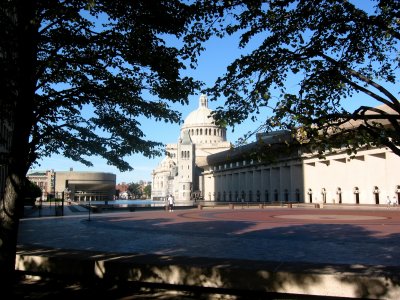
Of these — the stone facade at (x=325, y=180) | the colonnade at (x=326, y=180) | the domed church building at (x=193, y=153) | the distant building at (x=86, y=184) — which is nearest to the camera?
the stone facade at (x=325, y=180)

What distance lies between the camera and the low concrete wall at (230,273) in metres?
7.10

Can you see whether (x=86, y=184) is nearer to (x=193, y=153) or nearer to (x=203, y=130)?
(x=193, y=153)

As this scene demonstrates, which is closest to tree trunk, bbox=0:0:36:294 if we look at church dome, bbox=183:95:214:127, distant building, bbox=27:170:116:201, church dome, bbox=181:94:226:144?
distant building, bbox=27:170:116:201

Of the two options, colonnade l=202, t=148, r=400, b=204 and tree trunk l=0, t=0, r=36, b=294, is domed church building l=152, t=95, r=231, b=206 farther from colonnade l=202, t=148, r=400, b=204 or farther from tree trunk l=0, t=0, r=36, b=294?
tree trunk l=0, t=0, r=36, b=294

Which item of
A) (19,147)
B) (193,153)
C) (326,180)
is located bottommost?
(19,147)

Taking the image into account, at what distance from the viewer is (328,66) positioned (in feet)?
27.0

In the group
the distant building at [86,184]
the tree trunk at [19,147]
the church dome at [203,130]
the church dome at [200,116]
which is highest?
the church dome at [200,116]

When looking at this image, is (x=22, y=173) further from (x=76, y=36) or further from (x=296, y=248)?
(x=296, y=248)

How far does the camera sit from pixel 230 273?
309 inches

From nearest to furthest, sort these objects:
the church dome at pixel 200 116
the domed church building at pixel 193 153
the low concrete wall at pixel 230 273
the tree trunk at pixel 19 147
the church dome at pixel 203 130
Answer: the low concrete wall at pixel 230 273
the tree trunk at pixel 19 147
the domed church building at pixel 193 153
the church dome at pixel 203 130
the church dome at pixel 200 116

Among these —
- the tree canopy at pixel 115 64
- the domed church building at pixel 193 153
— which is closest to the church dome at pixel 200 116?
the domed church building at pixel 193 153

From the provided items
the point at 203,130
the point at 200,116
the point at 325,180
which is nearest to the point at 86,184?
the point at 203,130

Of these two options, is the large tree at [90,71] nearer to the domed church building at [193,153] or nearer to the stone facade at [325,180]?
the stone facade at [325,180]

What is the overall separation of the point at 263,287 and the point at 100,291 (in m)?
3.38
